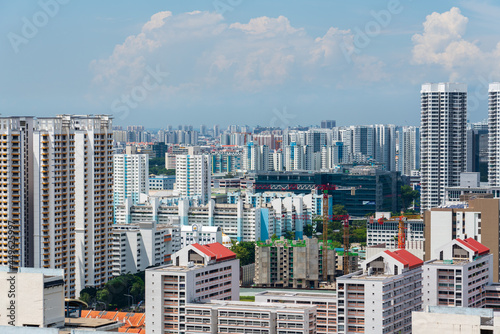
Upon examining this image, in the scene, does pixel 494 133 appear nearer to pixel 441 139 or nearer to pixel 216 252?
pixel 441 139

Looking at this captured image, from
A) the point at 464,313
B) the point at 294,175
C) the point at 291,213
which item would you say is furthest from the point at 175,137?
the point at 464,313

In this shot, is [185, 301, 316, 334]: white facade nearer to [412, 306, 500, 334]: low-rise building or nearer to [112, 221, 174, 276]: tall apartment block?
[412, 306, 500, 334]: low-rise building

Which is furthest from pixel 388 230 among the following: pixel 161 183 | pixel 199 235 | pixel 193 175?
pixel 161 183

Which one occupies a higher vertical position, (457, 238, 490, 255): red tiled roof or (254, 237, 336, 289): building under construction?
(457, 238, 490, 255): red tiled roof

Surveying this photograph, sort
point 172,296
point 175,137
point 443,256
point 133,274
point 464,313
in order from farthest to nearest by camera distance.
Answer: point 175,137 < point 133,274 < point 443,256 < point 172,296 < point 464,313

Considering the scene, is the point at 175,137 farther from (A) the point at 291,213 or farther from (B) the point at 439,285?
→ (B) the point at 439,285

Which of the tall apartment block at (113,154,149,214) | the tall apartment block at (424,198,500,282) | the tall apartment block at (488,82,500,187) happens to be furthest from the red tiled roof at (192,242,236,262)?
the tall apartment block at (113,154,149,214)
